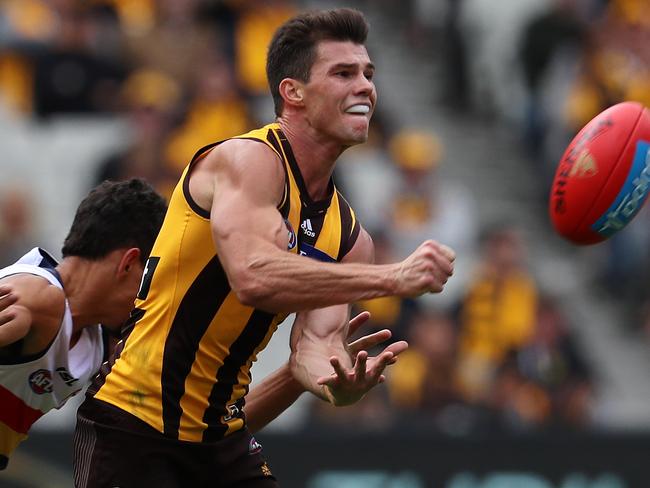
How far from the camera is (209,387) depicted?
5316 millimetres

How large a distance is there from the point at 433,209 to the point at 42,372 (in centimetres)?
662

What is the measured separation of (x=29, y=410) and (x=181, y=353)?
84cm

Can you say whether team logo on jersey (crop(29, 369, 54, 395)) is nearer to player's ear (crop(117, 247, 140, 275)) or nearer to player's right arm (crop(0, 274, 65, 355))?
player's right arm (crop(0, 274, 65, 355))

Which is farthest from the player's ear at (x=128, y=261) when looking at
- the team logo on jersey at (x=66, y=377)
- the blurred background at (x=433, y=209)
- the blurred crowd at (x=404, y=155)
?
the blurred crowd at (x=404, y=155)

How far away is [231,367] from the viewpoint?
17.5ft

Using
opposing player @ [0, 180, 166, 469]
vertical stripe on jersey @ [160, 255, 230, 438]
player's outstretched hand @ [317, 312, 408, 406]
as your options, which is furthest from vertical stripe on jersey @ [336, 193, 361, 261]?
opposing player @ [0, 180, 166, 469]

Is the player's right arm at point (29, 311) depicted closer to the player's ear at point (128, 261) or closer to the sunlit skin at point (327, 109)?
the player's ear at point (128, 261)

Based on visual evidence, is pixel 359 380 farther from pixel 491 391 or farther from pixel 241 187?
pixel 491 391

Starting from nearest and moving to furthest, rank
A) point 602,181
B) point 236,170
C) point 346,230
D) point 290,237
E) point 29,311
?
point 236,170 < point 290,237 < point 29,311 < point 346,230 < point 602,181

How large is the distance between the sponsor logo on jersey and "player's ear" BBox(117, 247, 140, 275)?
28.9 inches

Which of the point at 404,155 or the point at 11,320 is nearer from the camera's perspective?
the point at 11,320

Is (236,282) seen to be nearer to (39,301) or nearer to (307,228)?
(307,228)

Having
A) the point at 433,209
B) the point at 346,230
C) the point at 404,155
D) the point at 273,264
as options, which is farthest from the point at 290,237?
the point at 404,155

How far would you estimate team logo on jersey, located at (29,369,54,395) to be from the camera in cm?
552
